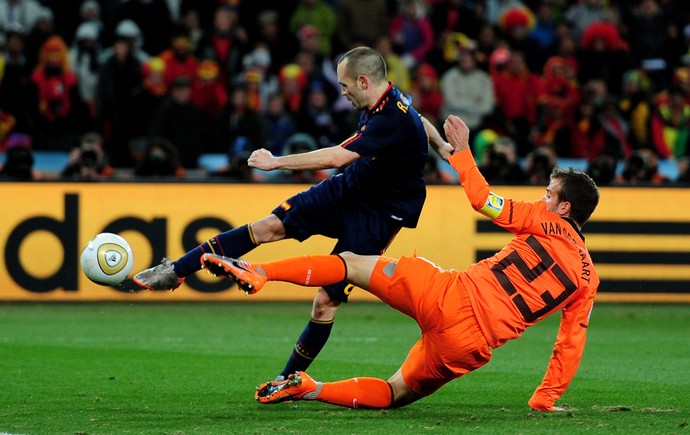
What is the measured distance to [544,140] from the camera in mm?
17344

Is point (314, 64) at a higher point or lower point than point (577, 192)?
higher

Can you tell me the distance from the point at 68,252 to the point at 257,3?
260 inches

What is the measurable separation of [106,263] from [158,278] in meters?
0.42

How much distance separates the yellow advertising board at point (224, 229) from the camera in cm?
1330

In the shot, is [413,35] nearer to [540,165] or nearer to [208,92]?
[208,92]

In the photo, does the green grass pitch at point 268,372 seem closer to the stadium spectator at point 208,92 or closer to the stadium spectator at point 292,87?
the stadium spectator at point 292,87

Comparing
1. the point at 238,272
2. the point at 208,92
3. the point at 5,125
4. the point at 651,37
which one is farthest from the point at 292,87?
the point at 238,272

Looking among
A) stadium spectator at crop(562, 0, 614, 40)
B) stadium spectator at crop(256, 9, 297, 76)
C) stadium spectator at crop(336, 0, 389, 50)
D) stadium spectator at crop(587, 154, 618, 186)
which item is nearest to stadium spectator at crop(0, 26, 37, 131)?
stadium spectator at crop(256, 9, 297, 76)

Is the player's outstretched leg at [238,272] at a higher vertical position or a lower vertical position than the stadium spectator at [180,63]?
lower

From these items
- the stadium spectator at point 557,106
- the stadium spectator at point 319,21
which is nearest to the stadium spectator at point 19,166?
the stadium spectator at point 319,21

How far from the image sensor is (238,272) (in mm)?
6695

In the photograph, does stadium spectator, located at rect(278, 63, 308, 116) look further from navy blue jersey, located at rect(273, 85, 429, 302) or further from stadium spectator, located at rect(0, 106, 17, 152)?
navy blue jersey, located at rect(273, 85, 429, 302)

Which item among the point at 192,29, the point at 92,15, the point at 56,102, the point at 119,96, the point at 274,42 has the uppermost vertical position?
the point at 92,15

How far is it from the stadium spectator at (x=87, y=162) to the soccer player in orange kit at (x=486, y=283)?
7570mm
